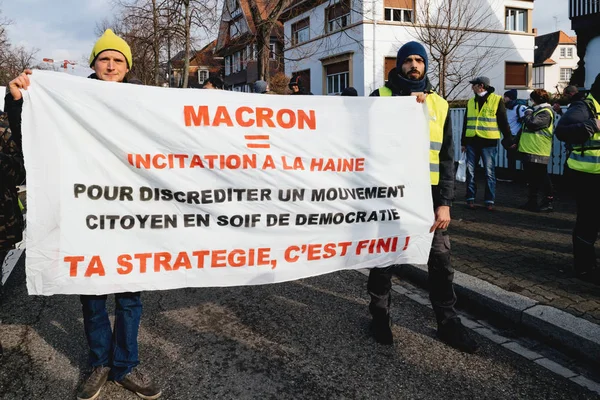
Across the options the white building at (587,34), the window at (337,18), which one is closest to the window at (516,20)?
the window at (337,18)

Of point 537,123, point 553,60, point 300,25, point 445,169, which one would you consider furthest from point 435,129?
point 553,60

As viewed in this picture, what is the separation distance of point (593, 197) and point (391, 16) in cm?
2473

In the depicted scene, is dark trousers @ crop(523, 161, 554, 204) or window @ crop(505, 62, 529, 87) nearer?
dark trousers @ crop(523, 161, 554, 204)

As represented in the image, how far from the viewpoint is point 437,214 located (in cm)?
369

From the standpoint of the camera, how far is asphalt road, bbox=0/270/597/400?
10.2 ft

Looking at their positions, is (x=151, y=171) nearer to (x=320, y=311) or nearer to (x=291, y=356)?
(x=291, y=356)

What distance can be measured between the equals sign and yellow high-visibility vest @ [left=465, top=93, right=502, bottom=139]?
5.85 meters

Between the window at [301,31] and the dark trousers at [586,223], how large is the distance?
96.5ft

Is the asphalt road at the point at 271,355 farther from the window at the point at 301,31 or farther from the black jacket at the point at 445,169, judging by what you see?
the window at the point at 301,31

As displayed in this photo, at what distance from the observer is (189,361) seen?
136 inches

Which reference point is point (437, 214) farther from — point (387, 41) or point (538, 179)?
point (387, 41)

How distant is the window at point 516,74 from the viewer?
101ft

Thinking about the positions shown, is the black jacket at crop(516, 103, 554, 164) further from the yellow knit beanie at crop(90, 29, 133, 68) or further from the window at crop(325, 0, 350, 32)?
the window at crop(325, 0, 350, 32)

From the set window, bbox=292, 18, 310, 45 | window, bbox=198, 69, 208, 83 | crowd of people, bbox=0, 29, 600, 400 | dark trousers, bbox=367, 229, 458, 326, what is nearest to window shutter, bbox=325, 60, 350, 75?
window, bbox=292, 18, 310, 45
